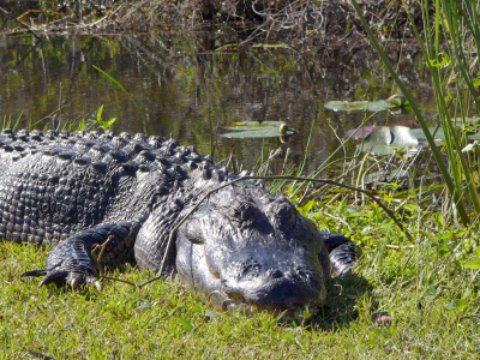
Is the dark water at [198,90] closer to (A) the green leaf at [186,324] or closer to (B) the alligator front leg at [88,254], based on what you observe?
(B) the alligator front leg at [88,254]

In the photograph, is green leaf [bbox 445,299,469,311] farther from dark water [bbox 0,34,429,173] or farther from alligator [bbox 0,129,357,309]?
dark water [bbox 0,34,429,173]

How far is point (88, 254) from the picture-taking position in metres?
4.17

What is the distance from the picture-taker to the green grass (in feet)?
10.2

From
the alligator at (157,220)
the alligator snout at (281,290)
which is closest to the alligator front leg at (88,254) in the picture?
the alligator at (157,220)

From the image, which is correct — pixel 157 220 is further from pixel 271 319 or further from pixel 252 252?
pixel 271 319

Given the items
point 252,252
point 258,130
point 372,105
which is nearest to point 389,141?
point 258,130

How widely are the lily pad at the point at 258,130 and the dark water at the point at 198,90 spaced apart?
11 centimetres

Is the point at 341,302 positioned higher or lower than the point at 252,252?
lower

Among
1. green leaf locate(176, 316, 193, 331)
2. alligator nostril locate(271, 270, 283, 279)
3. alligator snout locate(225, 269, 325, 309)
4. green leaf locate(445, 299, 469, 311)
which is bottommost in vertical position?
green leaf locate(176, 316, 193, 331)

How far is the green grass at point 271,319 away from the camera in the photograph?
122 inches

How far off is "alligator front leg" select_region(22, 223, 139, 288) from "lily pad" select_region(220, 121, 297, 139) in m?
3.05

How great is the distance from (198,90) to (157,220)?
5.74 metres

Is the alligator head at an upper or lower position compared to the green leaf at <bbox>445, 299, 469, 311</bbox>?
upper

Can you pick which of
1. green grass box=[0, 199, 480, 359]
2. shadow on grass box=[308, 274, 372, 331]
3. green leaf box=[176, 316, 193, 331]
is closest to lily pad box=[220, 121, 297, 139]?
green grass box=[0, 199, 480, 359]
